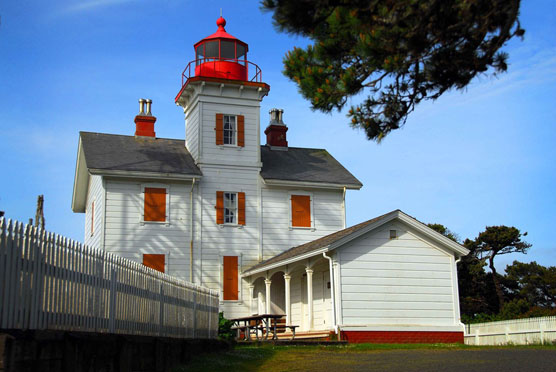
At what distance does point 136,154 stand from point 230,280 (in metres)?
5.63

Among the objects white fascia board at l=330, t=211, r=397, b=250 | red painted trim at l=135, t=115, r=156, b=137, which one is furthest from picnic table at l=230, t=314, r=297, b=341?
red painted trim at l=135, t=115, r=156, b=137

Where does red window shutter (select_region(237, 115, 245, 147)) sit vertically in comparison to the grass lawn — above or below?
above

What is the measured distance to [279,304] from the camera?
79.3ft

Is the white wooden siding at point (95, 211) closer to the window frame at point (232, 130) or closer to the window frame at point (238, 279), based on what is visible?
the window frame at point (238, 279)

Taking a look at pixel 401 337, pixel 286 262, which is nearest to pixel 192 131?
pixel 286 262

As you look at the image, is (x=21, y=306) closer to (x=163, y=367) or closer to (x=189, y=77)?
(x=163, y=367)

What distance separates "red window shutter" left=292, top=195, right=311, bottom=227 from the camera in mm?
24703

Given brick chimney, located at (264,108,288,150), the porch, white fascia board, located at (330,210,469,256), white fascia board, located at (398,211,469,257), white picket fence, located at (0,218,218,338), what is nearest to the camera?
white picket fence, located at (0,218,218,338)

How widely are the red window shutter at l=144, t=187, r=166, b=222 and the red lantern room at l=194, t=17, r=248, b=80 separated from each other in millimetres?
5121

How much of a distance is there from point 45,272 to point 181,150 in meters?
18.0

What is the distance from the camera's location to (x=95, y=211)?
23906 millimetres

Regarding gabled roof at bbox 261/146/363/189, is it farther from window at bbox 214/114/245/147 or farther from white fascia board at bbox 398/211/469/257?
white fascia board at bbox 398/211/469/257

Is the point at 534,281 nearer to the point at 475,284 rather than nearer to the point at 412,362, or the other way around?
the point at 475,284

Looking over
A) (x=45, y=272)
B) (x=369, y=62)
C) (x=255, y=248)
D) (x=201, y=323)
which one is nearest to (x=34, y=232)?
(x=45, y=272)
